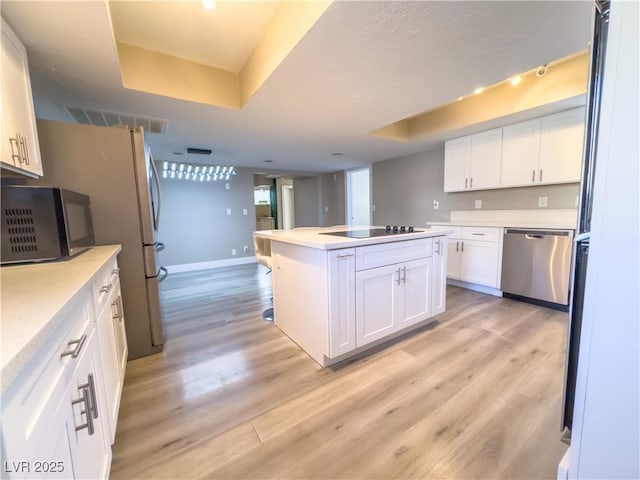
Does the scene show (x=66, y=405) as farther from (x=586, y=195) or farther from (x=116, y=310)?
(x=586, y=195)

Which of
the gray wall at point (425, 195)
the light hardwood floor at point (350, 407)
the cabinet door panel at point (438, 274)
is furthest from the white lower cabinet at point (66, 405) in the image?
the gray wall at point (425, 195)

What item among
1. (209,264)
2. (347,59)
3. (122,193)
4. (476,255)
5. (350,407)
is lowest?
(350,407)

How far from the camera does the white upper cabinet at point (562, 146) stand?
8.43 ft

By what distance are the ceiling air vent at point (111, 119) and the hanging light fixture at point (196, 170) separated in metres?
1.08

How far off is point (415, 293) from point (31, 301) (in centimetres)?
214

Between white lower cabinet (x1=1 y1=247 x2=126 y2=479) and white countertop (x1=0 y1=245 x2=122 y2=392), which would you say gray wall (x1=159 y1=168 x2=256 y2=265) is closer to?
white countertop (x1=0 y1=245 x2=122 y2=392)

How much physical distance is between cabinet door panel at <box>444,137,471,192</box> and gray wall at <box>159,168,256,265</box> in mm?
3672

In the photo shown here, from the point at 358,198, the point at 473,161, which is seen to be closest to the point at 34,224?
the point at 473,161

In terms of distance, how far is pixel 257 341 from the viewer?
216cm

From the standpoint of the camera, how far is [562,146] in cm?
268

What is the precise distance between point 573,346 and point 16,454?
1.42 m

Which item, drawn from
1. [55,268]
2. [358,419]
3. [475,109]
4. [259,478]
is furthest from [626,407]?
[475,109]

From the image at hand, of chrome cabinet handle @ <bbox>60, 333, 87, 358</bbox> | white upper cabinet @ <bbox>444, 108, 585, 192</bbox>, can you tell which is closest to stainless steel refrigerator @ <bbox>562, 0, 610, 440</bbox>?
chrome cabinet handle @ <bbox>60, 333, 87, 358</bbox>

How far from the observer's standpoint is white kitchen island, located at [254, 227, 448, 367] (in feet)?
5.56
